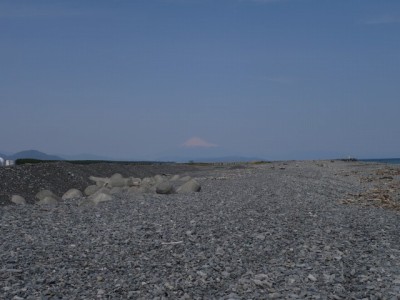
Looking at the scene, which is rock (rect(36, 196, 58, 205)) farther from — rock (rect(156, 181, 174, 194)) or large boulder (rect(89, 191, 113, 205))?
rock (rect(156, 181, 174, 194))

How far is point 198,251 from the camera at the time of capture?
Answer: 9969 millimetres

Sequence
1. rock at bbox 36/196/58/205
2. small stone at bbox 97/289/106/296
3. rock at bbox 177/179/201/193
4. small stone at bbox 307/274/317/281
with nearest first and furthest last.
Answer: small stone at bbox 97/289/106/296
small stone at bbox 307/274/317/281
rock at bbox 36/196/58/205
rock at bbox 177/179/201/193

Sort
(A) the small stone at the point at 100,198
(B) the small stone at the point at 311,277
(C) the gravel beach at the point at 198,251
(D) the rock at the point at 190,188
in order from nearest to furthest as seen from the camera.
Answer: (C) the gravel beach at the point at 198,251 → (B) the small stone at the point at 311,277 → (A) the small stone at the point at 100,198 → (D) the rock at the point at 190,188

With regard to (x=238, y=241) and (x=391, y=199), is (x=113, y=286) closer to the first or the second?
(x=238, y=241)

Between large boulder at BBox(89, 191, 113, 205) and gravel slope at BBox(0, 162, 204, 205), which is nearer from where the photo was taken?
large boulder at BBox(89, 191, 113, 205)

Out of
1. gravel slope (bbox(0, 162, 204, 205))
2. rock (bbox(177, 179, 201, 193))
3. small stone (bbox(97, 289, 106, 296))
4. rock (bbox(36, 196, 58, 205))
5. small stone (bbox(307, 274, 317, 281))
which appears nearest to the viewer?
small stone (bbox(97, 289, 106, 296))

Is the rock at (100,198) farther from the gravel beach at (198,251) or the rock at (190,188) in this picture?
the rock at (190,188)

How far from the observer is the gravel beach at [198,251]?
7.83m

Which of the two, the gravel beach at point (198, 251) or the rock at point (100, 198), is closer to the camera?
the gravel beach at point (198, 251)

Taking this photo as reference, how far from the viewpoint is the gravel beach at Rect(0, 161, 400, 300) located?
25.7 ft

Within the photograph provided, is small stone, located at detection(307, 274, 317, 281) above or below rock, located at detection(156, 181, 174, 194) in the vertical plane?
below

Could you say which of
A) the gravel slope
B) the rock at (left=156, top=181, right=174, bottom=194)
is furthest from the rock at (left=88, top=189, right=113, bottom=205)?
the gravel slope

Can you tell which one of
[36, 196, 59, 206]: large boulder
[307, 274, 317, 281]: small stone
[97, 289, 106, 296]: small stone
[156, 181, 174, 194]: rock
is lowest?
[97, 289, 106, 296]: small stone

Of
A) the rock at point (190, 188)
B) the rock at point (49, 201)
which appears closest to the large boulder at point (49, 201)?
the rock at point (49, 201)
